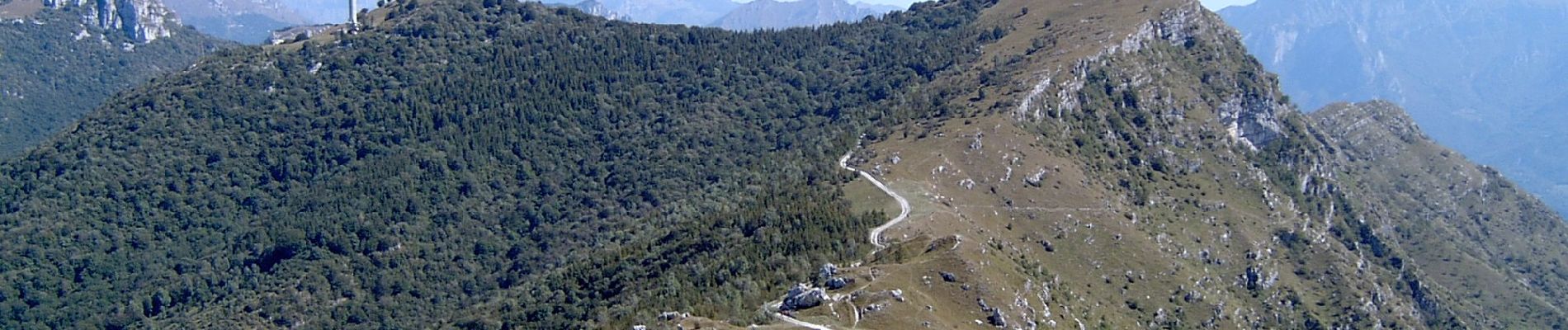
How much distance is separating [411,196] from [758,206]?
2193 inches

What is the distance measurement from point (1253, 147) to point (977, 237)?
71.5m

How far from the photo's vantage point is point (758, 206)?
139 meters

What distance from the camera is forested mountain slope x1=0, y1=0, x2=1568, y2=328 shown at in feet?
410

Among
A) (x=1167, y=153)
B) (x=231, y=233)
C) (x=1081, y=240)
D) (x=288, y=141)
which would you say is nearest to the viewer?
(x=1081, y=240)

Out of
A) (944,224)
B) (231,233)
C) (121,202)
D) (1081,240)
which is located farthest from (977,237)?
(121,202)

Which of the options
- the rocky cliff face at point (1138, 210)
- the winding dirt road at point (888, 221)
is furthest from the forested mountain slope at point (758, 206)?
the winding dirt road at point (888, 221)

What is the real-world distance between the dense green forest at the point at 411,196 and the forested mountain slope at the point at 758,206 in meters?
0.43

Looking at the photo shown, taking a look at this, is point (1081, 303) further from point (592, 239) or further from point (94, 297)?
point (94, 297)

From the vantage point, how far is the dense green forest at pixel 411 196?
6083 inches

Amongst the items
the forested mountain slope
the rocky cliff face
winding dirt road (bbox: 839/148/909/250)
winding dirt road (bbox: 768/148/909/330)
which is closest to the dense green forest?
the forested mountain slope

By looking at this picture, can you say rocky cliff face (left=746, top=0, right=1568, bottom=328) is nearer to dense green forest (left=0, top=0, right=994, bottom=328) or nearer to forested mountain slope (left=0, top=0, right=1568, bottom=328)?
forested mountain slope (left=0, top=0, right=1568, bottom=328)

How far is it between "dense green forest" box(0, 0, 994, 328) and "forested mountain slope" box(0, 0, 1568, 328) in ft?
1.42

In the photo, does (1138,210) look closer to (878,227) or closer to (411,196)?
(878,227)

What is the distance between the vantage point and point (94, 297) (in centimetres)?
16400
